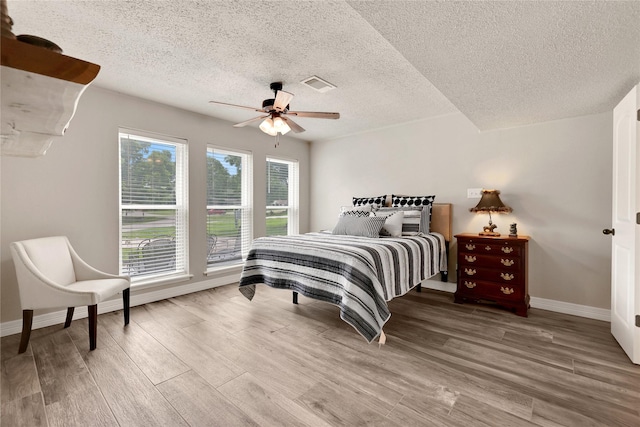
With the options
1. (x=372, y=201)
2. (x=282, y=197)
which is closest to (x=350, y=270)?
(x=372, y=201)

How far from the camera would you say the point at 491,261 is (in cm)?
332

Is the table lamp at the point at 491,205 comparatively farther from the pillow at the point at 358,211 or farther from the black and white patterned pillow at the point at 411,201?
the pillow at the point at 358,211

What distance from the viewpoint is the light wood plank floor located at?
166 cm

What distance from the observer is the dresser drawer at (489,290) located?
3.16 meters

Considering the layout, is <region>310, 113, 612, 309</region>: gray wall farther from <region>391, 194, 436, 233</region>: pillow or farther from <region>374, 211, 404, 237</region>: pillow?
<region>374, 211, 404, 237</region>: pillow

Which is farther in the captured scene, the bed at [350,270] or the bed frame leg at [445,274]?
the bed frame leg at [445,274]

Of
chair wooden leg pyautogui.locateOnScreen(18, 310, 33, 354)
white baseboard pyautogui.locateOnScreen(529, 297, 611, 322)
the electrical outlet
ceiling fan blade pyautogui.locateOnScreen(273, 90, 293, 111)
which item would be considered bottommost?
white baseboard pyautogui.locateOnScreen(529, 297, 611, 322)

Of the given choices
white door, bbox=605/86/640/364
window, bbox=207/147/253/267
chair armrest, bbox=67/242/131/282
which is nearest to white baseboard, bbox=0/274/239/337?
window, bbox=207/147/253/267

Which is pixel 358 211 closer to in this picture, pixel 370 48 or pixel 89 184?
pixel 370 48

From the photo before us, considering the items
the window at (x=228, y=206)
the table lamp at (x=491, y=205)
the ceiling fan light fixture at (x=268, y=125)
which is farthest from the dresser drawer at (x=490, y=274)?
the window at (x=228, y=206)

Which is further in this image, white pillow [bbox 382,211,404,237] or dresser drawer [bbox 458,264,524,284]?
white pillow [bbox 382,211,404,237]

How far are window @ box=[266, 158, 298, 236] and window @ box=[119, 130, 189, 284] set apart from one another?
147 cm

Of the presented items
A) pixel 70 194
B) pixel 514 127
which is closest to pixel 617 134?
pixel 514 127

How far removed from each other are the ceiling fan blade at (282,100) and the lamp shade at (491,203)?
248cm
